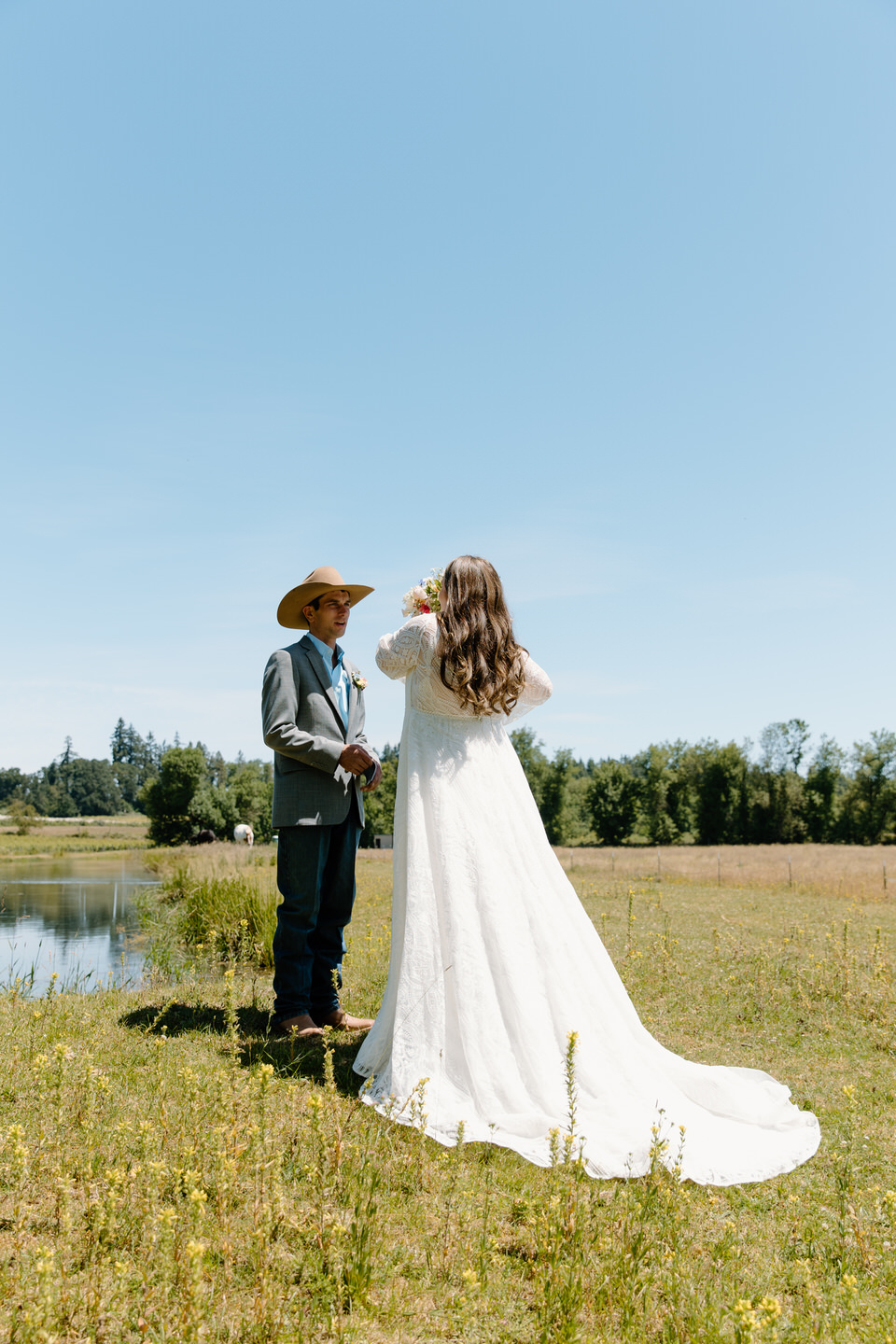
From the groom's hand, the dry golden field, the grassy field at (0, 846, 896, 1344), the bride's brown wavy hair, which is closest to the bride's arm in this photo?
the bride's brown wavy hair

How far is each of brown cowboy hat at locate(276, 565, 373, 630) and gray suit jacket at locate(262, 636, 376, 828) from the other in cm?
25

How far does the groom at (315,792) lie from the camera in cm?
463

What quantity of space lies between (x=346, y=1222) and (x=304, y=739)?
2.42 meters

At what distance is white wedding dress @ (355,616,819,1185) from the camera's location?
11.0 feet

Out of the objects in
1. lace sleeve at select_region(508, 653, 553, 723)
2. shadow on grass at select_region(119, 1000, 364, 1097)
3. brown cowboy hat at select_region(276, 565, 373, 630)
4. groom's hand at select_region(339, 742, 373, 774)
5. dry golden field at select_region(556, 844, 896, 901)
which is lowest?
dry golden field at select_region(556, 844, 896, 901)

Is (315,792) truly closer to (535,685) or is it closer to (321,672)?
(321,672)

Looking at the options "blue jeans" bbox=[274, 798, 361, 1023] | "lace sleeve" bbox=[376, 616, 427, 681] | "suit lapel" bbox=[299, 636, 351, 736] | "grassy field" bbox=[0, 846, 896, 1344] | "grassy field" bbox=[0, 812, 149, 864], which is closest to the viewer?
"grassy field" bbox=[0, 846, 896, 1344]

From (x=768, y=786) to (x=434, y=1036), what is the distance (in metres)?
60.4

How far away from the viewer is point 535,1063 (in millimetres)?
3506

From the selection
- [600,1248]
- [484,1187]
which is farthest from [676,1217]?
[484,1187]

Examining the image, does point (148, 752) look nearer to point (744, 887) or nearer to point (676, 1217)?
point (744, 887)

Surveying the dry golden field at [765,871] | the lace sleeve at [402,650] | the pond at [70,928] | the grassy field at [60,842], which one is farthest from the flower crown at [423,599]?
the grassy field at [60,842]

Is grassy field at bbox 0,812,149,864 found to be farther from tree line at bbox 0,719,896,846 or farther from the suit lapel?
the suit lapel

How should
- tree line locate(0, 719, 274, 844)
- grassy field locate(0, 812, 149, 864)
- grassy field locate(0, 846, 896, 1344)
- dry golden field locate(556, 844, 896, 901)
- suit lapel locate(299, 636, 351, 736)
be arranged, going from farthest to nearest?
tree line locate(0, 719, 274, 844)
grassy field locate(0, 812, 149, 864)
dry golden field locate(556, 844, 896, 901)
suit lapel locate(299, 636, 351, 736)
grassy field locate(0, 846, 896, 1344)
